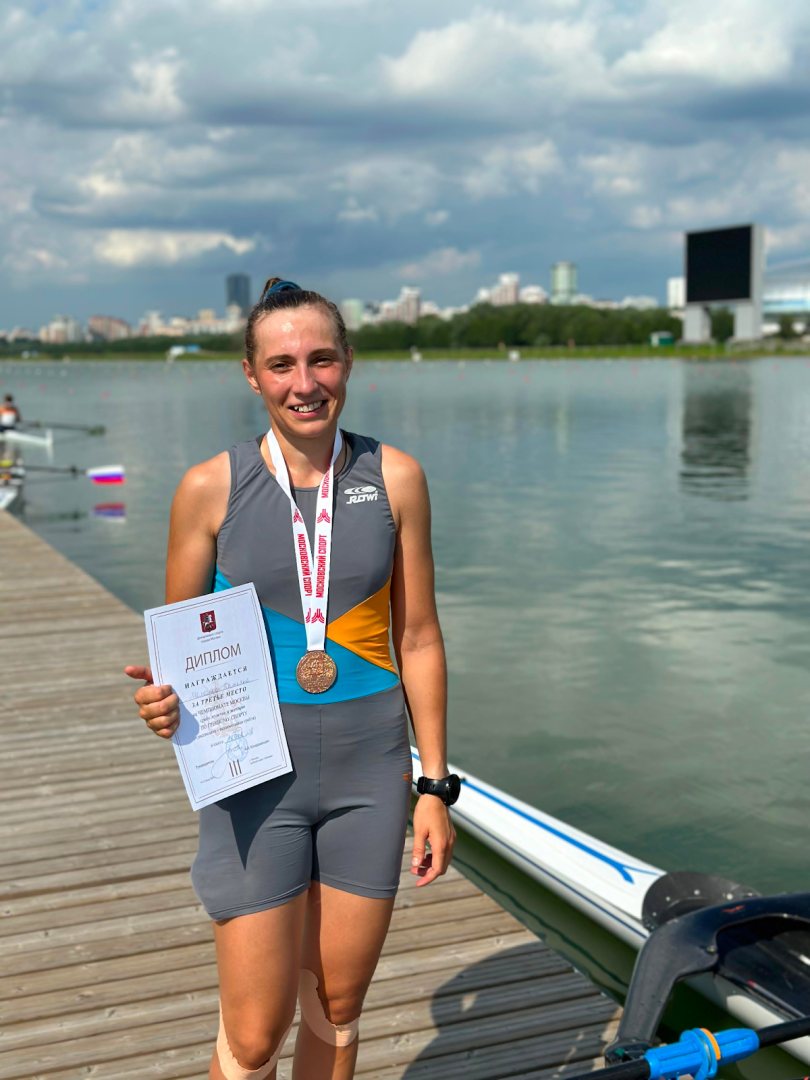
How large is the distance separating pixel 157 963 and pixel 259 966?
2092 millimetres

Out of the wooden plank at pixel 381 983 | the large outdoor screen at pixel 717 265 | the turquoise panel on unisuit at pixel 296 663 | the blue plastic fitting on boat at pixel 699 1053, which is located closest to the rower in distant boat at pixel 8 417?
the wooden plank at pixel 381 983

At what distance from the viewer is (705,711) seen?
368 inches

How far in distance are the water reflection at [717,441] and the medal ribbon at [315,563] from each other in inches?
814

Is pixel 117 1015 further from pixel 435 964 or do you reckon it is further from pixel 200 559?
pixel 200 559

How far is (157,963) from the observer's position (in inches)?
157

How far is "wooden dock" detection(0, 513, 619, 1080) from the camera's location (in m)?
3.48

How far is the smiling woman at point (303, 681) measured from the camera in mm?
2201

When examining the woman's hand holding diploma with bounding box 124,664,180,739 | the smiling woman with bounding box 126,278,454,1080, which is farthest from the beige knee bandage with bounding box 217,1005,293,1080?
the woman's hand holding diploma with bounding box 124,664,180,739

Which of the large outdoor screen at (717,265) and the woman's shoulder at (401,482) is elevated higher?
the large outdoor screen at (717,265)

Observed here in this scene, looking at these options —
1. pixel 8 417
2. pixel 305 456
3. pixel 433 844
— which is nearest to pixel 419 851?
pixel 433 844

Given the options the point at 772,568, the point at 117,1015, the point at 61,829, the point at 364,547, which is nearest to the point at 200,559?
the point at 364,547

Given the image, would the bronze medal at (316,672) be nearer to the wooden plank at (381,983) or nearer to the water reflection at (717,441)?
the wooden plank at (381,983)

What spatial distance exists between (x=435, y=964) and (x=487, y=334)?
16536cm
